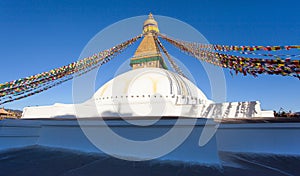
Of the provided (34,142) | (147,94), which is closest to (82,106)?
(147,94)

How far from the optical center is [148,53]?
13.4m

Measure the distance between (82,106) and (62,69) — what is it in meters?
3.42

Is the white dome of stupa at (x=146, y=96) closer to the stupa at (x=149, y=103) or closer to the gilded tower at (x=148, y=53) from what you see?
the stupa at (x=149, y=103)

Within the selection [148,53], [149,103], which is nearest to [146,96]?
[149,103]

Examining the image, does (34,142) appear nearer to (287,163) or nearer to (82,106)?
(82,106)

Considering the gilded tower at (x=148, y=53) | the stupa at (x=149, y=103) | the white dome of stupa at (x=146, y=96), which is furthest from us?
the gilded tower at (x=148, y=53)

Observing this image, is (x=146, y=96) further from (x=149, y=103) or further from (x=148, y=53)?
(x=148, y=53)

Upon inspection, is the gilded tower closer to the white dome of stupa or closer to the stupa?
the stupa

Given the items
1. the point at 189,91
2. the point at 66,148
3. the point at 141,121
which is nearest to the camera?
→ the point at 141,121

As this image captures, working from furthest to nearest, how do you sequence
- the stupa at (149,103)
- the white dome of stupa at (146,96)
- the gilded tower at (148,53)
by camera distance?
the gilded tower at (148,53)
the white dome of stupa at (146,96)
the stupa at (149,103)

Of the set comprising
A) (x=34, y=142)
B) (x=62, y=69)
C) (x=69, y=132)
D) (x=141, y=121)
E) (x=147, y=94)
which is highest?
(x=62, y=69)

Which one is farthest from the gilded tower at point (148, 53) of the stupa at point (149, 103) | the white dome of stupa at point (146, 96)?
the white dome of stupa at point (146, 96)

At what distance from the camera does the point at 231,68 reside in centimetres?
517

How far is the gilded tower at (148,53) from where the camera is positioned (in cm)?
1316
